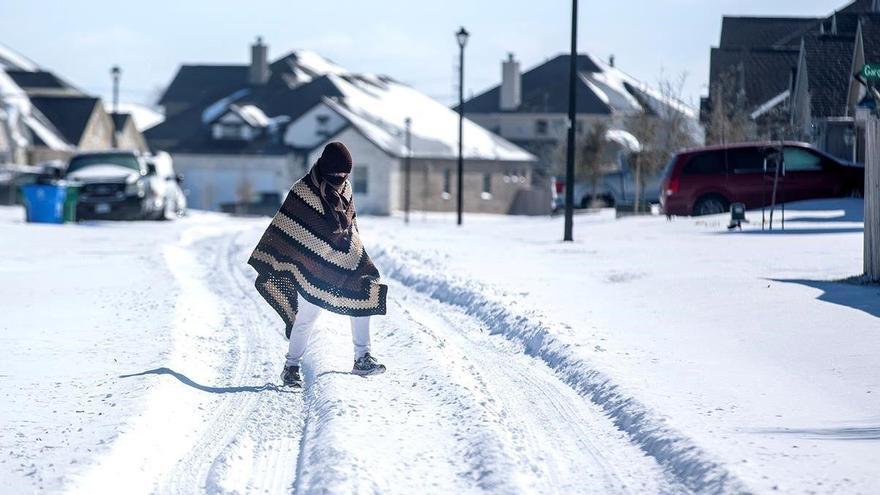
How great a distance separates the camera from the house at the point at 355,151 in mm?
71562

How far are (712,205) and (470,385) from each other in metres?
19.6

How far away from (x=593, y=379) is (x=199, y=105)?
289 feet

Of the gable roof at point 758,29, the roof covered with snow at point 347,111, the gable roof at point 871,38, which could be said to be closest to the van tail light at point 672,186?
the gable roof at point 871,38

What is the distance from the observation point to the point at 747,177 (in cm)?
2791

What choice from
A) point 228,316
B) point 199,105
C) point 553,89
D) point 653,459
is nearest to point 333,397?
point 653,459

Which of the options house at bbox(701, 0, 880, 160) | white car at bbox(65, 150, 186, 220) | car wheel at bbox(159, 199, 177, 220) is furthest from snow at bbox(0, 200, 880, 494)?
car wheel at bbox(159, 199, 177, 220)

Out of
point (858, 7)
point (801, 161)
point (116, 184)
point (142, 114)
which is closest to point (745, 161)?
point (801, 161)

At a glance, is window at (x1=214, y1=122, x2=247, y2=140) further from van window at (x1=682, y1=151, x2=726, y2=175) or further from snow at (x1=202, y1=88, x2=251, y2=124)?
van window at (x1=682, y1=151, x2=726, y2=175)

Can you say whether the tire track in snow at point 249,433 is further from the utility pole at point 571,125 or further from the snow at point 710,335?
the utility pole at point 571,125

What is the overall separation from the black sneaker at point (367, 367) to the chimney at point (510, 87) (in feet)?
263

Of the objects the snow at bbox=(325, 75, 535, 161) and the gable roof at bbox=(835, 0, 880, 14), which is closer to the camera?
the gable roof at bbox=(835, 0, 880, 14)

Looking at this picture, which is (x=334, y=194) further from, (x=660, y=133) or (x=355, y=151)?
(x=355, y=151)

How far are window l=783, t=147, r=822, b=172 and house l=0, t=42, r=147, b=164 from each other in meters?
55.7

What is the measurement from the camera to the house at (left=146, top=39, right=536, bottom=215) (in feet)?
235
